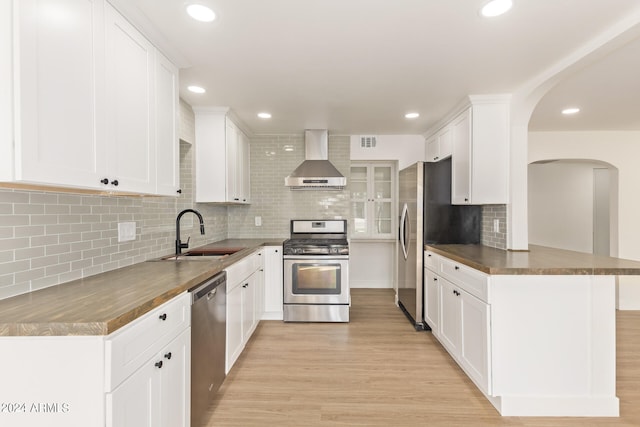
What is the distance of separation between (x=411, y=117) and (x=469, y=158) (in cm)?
93

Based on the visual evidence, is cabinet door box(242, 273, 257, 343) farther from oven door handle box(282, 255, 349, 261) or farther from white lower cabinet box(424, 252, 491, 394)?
white lower cabinet box(424, 252, 491, 394)

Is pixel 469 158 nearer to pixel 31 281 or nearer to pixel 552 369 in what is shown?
pixel 552 369

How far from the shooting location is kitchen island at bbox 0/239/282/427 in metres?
1.02

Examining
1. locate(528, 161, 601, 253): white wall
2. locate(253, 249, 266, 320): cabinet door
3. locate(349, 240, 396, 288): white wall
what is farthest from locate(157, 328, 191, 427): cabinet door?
locate(528, 161, 601, 253): white wall

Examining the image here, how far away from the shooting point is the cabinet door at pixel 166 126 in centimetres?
194

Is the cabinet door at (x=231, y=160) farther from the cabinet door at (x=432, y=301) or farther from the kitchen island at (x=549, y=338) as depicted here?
Result: the kitchen island at (x=549, y=338)

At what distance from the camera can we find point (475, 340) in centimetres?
221

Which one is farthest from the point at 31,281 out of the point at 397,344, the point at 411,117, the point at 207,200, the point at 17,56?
the point at 411,117

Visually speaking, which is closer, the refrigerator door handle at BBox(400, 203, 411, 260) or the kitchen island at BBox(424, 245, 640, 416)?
the kitchen island at BBox(424, 245, 640, 416)

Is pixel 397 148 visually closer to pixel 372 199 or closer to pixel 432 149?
pixel 432 149

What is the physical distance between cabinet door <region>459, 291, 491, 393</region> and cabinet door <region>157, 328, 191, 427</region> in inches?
71.4

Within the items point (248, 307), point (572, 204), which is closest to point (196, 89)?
point (248, 307)

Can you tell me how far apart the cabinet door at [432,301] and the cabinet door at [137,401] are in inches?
95.9

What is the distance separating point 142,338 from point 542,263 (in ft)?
7.70
